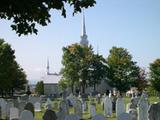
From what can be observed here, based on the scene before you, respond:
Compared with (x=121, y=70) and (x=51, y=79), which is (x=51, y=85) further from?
(x=121, y=70)

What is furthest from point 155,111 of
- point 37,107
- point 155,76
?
point 155,76

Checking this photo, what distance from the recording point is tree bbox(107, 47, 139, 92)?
8088cm

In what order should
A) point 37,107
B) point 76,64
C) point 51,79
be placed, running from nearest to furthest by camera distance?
point 37,107 → point 76,64 → point 51,79

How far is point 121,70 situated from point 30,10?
73.6 meters

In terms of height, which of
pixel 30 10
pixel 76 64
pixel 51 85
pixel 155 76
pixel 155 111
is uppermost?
pixel 76 64

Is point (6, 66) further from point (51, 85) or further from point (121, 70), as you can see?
point (51, 85)

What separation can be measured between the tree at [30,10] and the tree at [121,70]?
70.5 meters

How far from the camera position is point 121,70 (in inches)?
3263

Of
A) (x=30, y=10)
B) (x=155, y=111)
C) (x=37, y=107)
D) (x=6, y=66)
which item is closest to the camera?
(x=30, y=10)

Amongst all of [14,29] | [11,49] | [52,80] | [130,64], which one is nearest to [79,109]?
[14,29]

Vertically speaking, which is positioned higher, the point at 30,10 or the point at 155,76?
the point at 155,76

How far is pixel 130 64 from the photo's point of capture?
271ft

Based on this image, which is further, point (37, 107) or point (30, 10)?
point (37, 107)

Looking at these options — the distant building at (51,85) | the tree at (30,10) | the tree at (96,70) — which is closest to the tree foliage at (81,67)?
the tree at (96,70)
